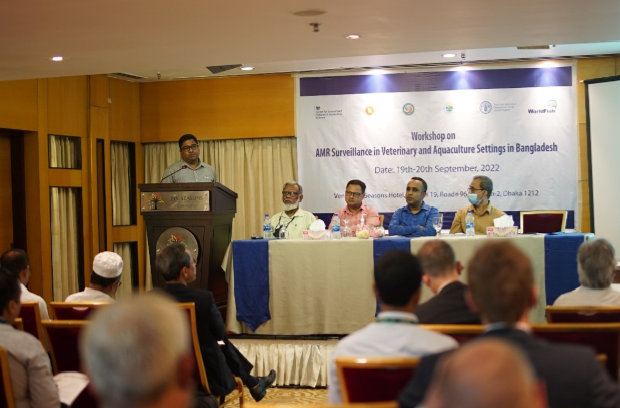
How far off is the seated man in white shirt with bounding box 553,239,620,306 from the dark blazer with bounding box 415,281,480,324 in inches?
32.5

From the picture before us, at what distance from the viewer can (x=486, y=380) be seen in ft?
3.67

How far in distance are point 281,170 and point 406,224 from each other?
121 inches

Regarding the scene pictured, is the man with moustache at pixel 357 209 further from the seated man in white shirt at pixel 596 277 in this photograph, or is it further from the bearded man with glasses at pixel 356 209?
the seated man in white shirt at pixel 596 277

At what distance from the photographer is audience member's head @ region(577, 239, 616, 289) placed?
3627 millimetres

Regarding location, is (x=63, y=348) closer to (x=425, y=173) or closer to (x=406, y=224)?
(x=406, y=224)

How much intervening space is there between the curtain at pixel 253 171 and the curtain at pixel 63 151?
146cm

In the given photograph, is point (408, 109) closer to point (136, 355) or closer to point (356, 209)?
point (356, 209)

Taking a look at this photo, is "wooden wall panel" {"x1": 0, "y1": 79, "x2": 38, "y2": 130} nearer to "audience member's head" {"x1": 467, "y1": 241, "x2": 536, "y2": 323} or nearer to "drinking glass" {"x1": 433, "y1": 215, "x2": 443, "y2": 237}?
"drinking glass" {"x1": 433, "y1": 215, "x2": 443, "y2": 237}

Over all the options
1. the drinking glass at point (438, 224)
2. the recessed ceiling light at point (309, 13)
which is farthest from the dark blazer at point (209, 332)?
the drinking glass at point (438, 224)

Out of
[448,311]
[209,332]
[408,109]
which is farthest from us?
[408,109]

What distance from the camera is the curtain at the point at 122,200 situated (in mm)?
9656

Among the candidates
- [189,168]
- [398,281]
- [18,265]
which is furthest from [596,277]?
[189,168]

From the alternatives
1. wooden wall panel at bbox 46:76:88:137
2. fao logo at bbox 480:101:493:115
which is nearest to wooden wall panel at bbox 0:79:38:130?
wooden wall panel at bbox 46:76:88:137

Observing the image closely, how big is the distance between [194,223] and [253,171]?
339 cm
